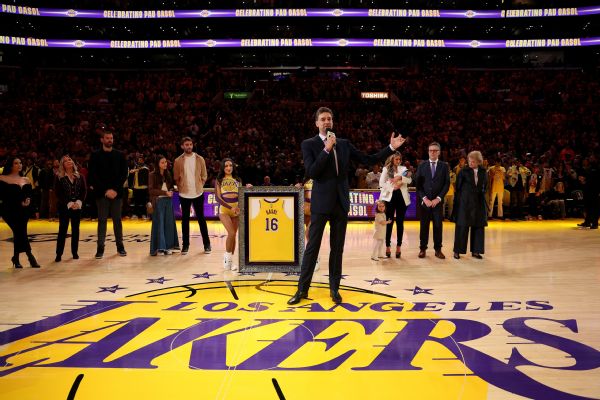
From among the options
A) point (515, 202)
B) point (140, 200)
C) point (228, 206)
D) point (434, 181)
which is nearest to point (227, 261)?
point (228, 206)

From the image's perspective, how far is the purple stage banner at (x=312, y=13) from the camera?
34.7 m

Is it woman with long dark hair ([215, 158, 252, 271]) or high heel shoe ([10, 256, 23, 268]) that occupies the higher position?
woman with long dark hair ([215, 158, 252, 271])

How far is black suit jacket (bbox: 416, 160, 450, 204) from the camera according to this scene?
29.8 feet

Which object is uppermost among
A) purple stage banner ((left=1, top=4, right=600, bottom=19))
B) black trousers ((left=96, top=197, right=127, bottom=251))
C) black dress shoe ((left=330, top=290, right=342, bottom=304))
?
purple stage banner ((left=1, top=4, right=600, bottom=19))

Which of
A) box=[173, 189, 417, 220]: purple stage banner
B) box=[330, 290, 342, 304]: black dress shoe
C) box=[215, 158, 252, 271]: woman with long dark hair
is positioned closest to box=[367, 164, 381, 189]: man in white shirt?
box=[173, 189, 417, 220]: purple stage banner

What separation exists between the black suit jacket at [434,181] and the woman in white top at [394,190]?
278mm

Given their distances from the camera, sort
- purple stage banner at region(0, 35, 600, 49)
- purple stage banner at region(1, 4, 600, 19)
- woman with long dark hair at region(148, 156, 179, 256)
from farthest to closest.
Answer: purple stage banner at region(0, 35, 600, 49) < purple stage banner at region(1, 4, 600, 19) < woman with long dark hair at region(148, 156, 179, 256)

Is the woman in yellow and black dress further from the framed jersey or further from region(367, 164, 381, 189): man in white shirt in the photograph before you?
region(367, 164, 381, 189): man in white shirt

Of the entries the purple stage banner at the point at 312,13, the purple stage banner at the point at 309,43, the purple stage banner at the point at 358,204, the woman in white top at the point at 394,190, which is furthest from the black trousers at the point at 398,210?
the purple stage banner at the point at 309,43

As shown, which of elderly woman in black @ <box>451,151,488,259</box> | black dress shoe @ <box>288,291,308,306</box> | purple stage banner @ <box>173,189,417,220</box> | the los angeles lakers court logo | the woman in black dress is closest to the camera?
the los angeles lakers court logo

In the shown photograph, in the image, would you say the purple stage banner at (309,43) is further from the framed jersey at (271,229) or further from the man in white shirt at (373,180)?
the framed jersey at (271,229)

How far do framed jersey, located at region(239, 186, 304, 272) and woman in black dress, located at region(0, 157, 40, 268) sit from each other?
330 centimetres

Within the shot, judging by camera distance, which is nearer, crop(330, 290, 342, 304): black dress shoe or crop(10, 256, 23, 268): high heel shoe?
crop(330, 290, 342, 304): black dress shoe

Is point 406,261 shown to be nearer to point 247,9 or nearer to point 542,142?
point 542,142
